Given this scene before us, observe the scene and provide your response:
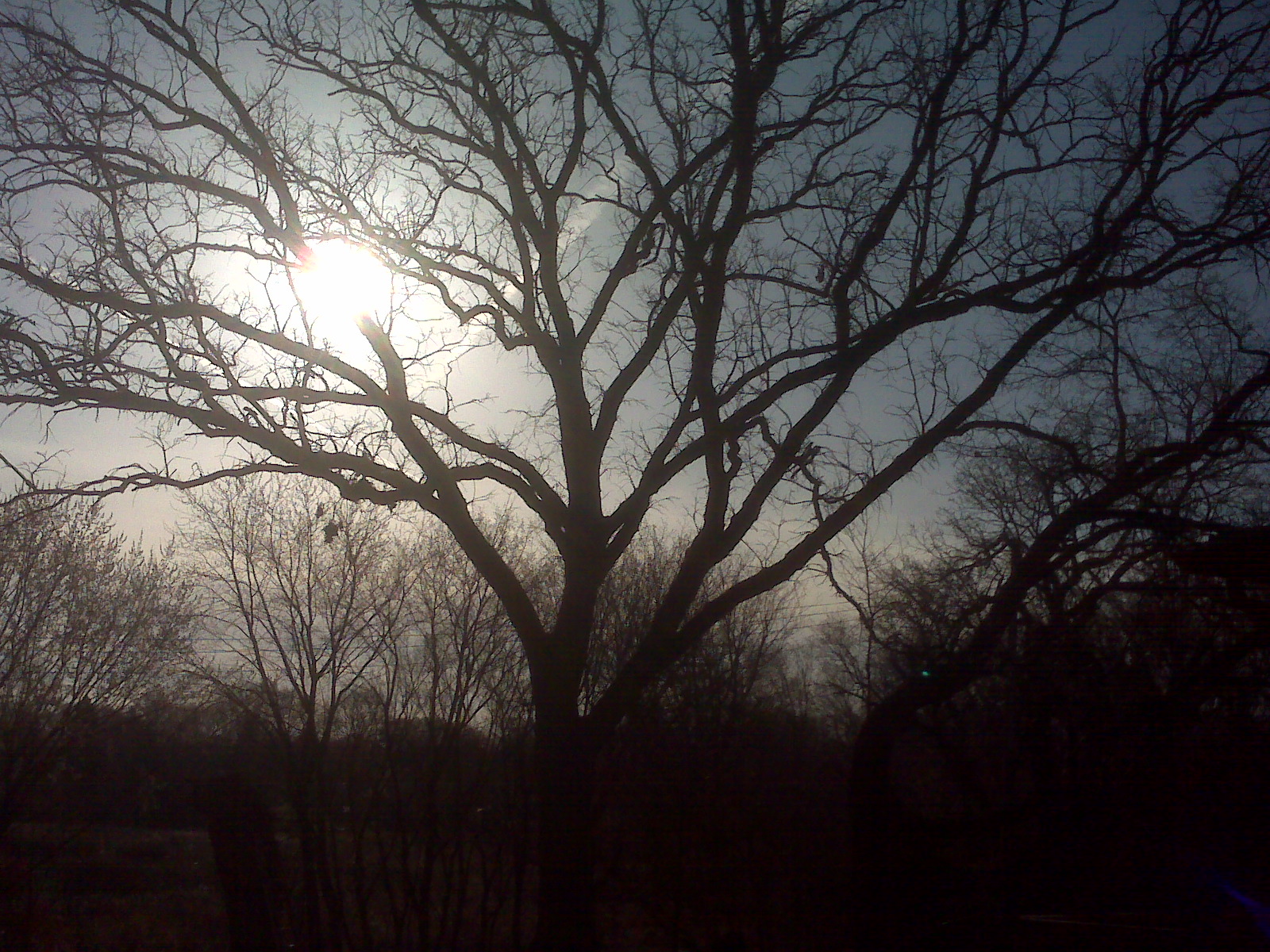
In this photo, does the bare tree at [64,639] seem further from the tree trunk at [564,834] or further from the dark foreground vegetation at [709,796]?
the tree trunk at [564,834]

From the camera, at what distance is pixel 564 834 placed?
7.06 metres

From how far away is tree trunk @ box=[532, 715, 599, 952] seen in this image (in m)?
6.89

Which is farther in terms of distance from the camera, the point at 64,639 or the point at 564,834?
the point at 64,639

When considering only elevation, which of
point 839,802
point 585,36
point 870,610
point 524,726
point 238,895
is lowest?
point 238,895

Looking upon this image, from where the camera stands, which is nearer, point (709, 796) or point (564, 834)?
point (564, 834)

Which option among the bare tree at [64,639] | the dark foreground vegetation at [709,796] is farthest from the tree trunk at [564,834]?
the bare tree at [64,639]

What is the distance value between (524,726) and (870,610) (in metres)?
4.37

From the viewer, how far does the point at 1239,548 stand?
25.6ft

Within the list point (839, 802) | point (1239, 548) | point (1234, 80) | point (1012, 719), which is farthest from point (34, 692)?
point (1234, 80)

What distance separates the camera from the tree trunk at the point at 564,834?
6.89 meters

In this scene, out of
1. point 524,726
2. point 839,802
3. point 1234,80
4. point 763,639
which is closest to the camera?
point 1234,80

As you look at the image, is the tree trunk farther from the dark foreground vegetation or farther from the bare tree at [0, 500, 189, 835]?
the bare tree at [0, 500, 189, 835]

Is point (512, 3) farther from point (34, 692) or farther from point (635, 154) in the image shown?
point (34, 692)

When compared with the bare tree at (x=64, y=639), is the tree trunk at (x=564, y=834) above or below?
below
